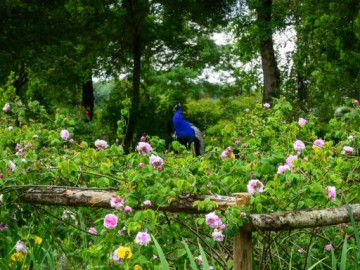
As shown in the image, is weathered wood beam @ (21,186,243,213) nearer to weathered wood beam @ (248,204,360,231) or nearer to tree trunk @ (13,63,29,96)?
weathered wood beam @ (248,204,360,231)

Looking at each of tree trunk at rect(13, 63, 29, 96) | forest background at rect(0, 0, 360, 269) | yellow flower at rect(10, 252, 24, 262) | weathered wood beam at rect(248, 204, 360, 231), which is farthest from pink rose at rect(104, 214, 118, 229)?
tree trunk at rect(13, 63, 29, 96)

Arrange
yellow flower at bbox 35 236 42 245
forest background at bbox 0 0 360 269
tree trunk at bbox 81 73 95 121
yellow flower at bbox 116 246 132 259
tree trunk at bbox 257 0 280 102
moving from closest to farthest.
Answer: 1. yellow flower at bbox 116 246 132 259
2. yellow flower at bbox 35 236 42 245
3. tree trunk at bbox 257 0 280 102
4. forest background at bbox 0 0 360 269
5. tree trunk at bbox 81 73 95 121

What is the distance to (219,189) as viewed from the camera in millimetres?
2965

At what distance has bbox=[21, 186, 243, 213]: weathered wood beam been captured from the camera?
2.62 meters

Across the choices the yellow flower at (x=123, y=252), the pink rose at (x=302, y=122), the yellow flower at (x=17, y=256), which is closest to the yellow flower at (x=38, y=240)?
the yellow flower at (x=17, y=256)

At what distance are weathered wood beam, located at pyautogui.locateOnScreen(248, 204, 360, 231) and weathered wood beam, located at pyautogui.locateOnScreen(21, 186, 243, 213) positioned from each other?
124mm

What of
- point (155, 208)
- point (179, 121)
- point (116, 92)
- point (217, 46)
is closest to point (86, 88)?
point (116, 92)

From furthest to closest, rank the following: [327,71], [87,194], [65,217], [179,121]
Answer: [327,71] → [179,121] → [65,217] → [87,194]

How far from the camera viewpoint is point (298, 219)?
248 cm

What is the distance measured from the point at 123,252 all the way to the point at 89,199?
602mm

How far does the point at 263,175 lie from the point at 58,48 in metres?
12.4

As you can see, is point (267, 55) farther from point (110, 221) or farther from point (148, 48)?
point (110, 221)

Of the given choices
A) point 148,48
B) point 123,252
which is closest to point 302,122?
point 123,252

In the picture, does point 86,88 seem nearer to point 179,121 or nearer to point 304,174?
point 179,121
